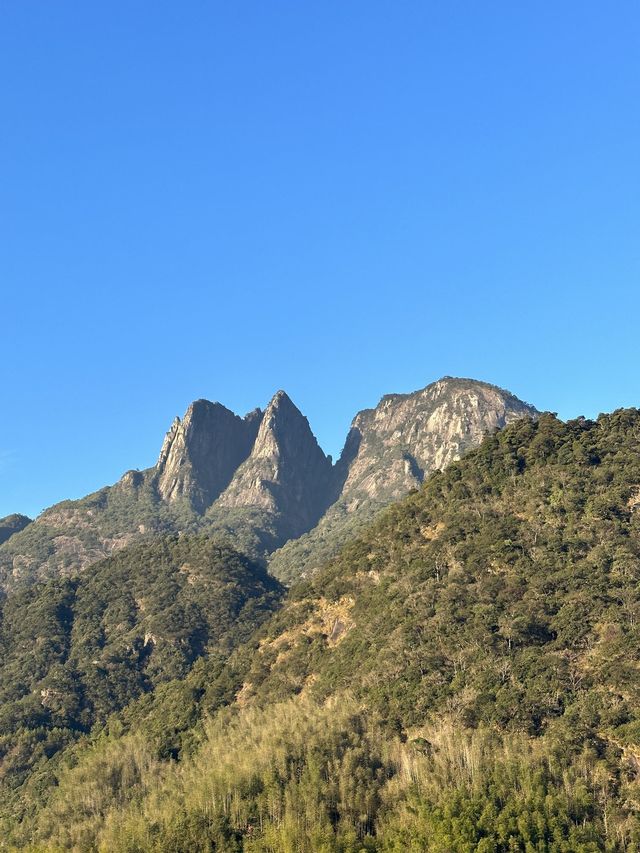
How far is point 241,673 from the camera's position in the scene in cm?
14712

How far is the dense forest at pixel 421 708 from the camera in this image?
94312mm

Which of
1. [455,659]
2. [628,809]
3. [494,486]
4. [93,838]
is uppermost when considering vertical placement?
[494,486]

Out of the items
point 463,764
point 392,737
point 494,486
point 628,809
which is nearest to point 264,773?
point 392,737

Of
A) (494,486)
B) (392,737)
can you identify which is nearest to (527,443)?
(494,486)

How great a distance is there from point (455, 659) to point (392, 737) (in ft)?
48.0

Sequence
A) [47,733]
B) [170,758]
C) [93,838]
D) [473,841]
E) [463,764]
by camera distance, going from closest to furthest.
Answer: [473,841] < [463,764] < [93,838] < [170,758] < [47,733]

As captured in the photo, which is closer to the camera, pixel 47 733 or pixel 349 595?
pixel 349 595

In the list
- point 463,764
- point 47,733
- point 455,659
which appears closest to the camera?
point 463,764

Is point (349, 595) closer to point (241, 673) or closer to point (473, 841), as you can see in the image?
point (241, 673)

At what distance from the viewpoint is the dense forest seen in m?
94.3

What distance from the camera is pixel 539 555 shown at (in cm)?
13062

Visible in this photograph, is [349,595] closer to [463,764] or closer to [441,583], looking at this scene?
[441,583]

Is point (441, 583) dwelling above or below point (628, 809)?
above

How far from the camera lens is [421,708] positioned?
366ft
